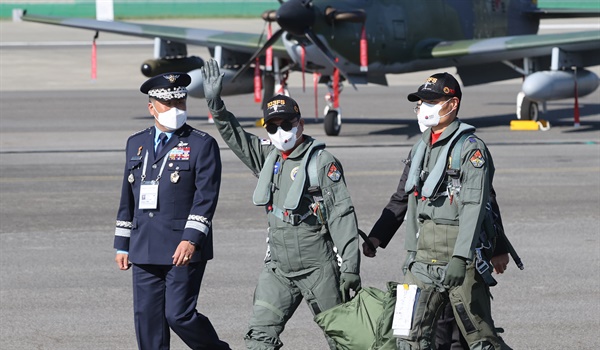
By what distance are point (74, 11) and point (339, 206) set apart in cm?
7095

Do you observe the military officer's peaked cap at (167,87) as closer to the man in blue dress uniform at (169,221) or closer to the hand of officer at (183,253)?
the man in blue dress uniform at (169,221)

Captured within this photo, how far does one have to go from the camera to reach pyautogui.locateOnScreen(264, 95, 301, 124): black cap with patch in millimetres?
6957

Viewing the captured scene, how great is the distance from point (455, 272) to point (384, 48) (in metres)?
17.7

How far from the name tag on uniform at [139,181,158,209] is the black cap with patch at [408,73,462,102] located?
175 cm

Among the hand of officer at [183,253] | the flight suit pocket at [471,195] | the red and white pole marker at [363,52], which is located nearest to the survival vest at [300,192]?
the hand of officer at [183,253]

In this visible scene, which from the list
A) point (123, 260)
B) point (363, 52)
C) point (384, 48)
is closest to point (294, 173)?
point (123, 260)

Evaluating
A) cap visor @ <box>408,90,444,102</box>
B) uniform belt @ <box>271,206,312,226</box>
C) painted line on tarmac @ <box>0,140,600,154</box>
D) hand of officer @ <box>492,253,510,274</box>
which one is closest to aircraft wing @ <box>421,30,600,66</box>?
painted line on tarmac @ <box>0,140,600,154</box>

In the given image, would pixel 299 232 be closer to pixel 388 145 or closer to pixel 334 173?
pixel 334 173

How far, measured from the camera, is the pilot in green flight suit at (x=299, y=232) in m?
6.71

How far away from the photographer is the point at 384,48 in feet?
77.5

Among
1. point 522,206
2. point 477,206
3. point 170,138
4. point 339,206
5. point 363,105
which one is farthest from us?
point 363,105

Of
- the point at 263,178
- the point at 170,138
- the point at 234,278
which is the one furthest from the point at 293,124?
the point at 234,278

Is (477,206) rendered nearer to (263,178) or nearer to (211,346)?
(263,178)

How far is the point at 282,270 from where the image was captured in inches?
272
